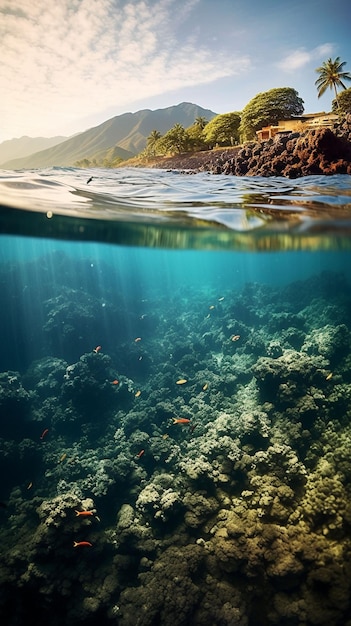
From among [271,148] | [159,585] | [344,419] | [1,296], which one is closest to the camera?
[159,585]

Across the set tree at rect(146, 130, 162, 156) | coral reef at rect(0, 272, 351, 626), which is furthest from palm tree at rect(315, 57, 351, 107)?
coral reef at rect(0, 272, 351, 626)

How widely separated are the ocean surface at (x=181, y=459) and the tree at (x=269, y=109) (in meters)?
9.17

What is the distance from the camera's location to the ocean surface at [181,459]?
8.31 m

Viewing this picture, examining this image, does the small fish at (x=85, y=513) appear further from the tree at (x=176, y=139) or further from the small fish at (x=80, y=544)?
the tree at (x=176, y=139)

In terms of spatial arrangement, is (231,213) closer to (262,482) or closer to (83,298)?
(262,482)

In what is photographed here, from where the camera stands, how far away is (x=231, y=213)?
37.3ft

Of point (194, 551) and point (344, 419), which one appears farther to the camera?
point (344, 419)

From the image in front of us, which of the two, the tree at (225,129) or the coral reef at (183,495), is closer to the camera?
the coral reef at (183,495)

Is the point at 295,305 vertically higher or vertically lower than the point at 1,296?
lower

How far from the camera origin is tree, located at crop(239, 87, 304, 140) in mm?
21281

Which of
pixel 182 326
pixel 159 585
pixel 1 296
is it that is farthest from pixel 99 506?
pixel 1 296

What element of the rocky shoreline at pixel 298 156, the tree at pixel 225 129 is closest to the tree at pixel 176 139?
the tree at pixel 225 129

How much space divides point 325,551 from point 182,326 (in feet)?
63.1

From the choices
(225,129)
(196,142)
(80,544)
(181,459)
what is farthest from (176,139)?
(80,544)
